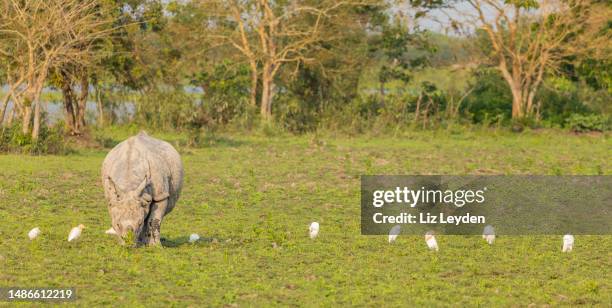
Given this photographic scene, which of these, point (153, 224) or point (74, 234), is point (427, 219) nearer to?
point (153, 224)

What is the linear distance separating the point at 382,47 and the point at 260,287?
23.4 metres

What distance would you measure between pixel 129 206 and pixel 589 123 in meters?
21.7

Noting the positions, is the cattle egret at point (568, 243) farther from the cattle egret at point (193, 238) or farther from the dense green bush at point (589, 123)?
the dense green bush at point (589, 123)

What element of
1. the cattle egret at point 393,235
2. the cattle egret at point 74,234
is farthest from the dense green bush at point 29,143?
the cattle egret at point 393,235

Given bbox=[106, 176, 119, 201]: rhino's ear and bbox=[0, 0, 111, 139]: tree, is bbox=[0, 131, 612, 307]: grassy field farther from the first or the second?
bbox=[0, 0, 111, 139]: tree

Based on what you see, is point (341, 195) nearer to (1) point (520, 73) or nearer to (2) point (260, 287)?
(2) point (260, 287)

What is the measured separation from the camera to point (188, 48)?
3098cm

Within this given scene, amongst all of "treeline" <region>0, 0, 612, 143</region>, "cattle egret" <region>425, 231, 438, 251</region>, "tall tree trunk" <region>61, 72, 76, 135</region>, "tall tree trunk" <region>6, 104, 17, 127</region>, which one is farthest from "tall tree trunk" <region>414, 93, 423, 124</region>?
"cattle egret" <region>425, 231, 438, 251</region>

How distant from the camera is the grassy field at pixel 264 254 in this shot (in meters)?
9.97

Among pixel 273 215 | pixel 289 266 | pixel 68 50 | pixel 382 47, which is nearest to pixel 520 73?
pixel 382 47

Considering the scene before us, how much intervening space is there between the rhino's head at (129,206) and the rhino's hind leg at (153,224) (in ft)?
0.80

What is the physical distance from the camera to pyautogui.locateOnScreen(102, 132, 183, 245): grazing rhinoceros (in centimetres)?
1105

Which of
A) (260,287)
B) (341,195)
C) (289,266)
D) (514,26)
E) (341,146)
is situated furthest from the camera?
(514,26)

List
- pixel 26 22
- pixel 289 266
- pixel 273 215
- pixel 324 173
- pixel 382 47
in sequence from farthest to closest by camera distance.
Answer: pixel 382 47, pixel 26 22, pixel 324 173, pixel 273 215, pixel 289 266
